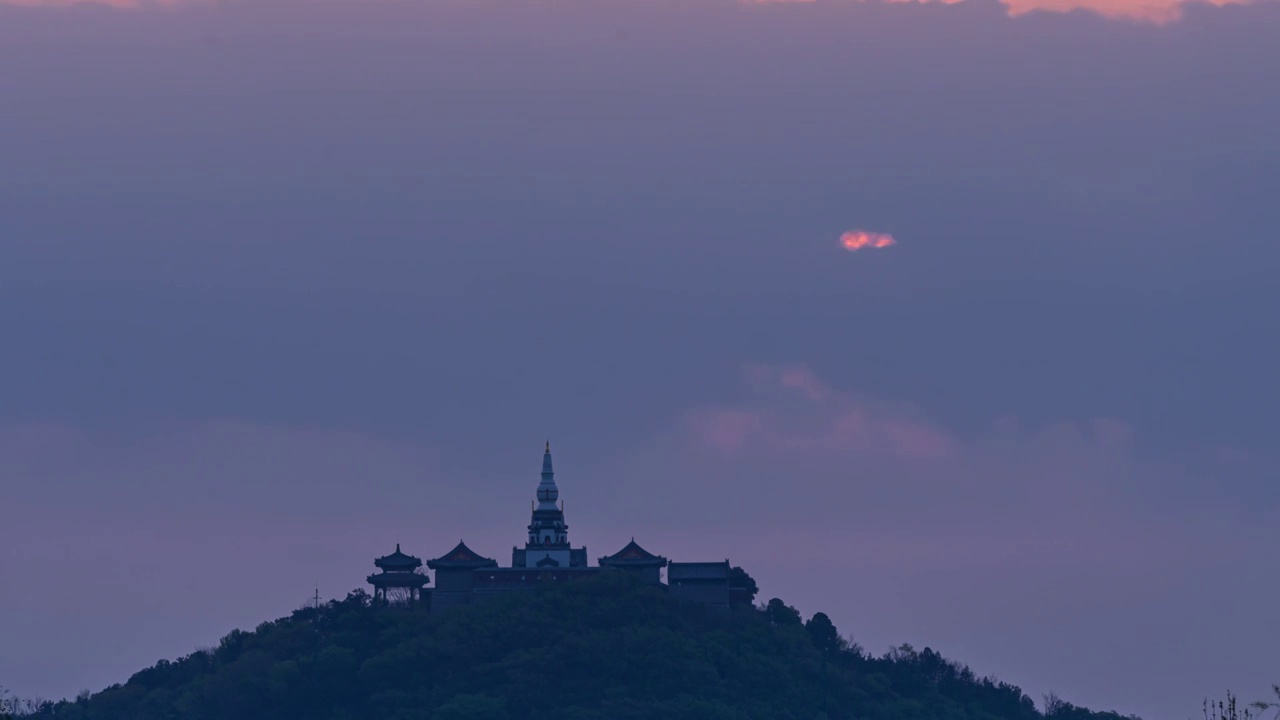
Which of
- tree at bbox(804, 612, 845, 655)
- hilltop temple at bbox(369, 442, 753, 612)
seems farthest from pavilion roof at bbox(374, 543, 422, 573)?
tree at bbox(804, 612, 845, 655)

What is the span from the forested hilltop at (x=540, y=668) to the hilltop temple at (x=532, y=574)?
115cm

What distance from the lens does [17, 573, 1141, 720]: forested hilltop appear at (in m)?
97.6

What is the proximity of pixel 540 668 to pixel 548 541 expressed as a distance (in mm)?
10483

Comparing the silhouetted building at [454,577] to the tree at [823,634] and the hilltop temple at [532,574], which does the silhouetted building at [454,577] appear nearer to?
the hilltop temple at [532,574]

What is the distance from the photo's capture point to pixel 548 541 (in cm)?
10788

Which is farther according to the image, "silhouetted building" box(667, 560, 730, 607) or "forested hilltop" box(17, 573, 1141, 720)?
"silhouetted building" box(667, 560, 730, 607)

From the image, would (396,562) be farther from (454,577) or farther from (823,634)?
(823,634)

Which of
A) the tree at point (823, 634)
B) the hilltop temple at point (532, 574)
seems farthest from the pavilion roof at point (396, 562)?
the tree at point (823, 634)

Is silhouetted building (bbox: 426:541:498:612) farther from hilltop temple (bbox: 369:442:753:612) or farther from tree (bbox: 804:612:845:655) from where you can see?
tree (bbox: 804:612:845:655)

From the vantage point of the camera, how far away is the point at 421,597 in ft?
341

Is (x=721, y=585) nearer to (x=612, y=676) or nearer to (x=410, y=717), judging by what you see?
(x=612, y=676)

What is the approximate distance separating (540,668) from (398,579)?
1023 centimetres

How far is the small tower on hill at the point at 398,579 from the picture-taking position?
104m

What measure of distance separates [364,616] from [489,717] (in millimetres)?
11150
